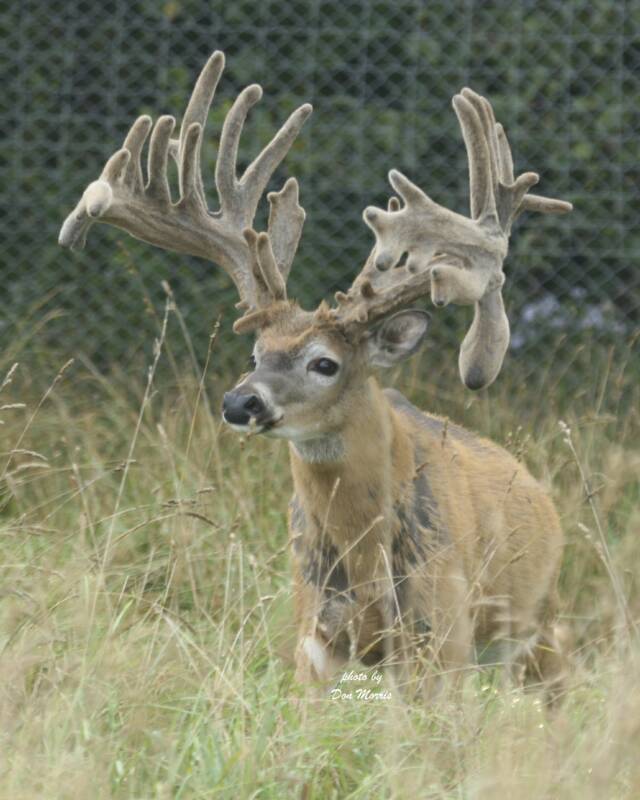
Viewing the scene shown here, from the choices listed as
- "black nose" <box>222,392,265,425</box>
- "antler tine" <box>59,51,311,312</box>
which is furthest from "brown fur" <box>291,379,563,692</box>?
"antler tine" <box>59,51,311,312</box>

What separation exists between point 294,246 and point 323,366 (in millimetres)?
685

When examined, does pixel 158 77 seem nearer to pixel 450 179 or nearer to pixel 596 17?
pixel 450 179

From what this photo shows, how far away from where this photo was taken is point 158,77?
8398 mm

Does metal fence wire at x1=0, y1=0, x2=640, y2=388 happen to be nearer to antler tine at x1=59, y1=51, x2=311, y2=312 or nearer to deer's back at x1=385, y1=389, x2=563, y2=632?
deer's back at x1=385, y1=389, x2=563, y2=632

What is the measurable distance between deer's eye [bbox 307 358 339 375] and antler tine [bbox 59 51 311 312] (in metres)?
0.30

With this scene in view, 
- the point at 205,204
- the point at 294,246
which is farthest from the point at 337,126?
the point at 205,204

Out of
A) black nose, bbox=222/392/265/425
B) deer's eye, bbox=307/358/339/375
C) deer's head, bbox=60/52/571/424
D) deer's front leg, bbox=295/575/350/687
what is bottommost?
deer's front leg, bbox=295/575/350/687

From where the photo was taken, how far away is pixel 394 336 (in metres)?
5.36

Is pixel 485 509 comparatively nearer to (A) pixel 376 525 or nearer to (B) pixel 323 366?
(A) pixel 376 525

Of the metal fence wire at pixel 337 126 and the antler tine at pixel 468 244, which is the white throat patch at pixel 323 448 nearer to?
the antler tine at pixel 468 244

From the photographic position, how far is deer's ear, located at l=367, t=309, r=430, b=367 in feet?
17.5

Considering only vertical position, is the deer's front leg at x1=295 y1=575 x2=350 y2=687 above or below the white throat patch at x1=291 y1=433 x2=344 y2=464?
below

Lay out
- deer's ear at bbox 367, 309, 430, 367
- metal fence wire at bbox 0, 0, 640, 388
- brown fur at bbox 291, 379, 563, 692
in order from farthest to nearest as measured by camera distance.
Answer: metal fence wire at bbox 0, 0, 640, 388 < deer's ear at bbox 367, 309, 430, 367 < brown fur at bbox 291, 379, 563, 692

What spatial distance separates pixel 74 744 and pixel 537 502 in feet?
8.11
